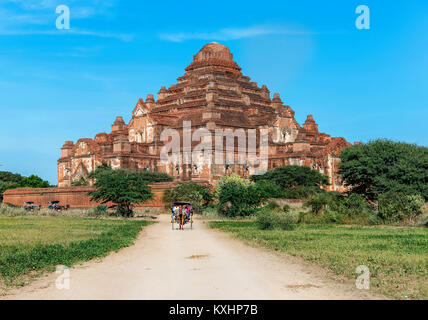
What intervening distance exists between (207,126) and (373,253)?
36198 mm

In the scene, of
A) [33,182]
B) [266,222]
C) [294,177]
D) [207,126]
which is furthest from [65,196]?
[266,222]

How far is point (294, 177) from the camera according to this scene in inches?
1759

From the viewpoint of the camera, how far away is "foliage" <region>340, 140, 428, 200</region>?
105 feet

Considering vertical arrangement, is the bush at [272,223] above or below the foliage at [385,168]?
below

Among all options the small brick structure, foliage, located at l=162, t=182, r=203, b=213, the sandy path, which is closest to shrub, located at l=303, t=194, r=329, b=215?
foliage, located at l=162, t=182, r=203, b=213

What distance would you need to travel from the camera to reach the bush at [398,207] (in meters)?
25.3

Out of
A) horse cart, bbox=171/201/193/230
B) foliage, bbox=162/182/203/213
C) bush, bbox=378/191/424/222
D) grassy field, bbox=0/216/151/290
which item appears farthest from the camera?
foliage, bbox=162/182/203/213

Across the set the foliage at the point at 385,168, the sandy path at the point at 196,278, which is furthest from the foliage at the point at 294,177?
the sandy path at the point at 196,278

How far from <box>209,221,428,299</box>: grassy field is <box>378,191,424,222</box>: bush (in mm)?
6198

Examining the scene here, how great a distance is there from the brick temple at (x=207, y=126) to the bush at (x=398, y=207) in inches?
827

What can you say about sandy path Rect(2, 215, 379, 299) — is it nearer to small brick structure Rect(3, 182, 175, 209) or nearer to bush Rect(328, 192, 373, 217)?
bush Rect(328, 192, 373, 217)

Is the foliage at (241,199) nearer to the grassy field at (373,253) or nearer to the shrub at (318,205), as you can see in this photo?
the shrub at (318,205)

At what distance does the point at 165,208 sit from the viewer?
40.1 meters
